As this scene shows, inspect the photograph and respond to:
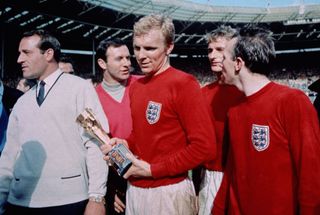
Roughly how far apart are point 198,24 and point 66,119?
2641 centimetres

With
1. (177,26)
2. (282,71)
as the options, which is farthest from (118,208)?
(282,71)

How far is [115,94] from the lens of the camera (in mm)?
3209

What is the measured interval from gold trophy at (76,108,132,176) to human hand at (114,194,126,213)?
2.41ft

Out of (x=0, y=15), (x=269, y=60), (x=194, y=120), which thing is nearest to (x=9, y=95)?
(x=194, y=120)

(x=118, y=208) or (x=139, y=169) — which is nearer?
(x=139, y=169)

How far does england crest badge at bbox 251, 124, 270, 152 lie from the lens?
190 centimetres

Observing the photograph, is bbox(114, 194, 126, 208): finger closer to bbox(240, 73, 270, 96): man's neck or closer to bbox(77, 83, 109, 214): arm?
bbox(77, 83, 109, 214): arm

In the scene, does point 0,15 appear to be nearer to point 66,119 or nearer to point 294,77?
point 66,119

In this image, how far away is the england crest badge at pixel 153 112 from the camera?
2123mm

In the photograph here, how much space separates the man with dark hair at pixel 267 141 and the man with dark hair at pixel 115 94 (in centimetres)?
107

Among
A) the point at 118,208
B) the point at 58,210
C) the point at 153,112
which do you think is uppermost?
the point at 153,112

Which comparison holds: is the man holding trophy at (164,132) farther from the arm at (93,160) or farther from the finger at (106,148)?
the arm at (93,160)

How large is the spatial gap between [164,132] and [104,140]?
378 millimetres

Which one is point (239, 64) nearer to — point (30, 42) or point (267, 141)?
point (267, 141)
